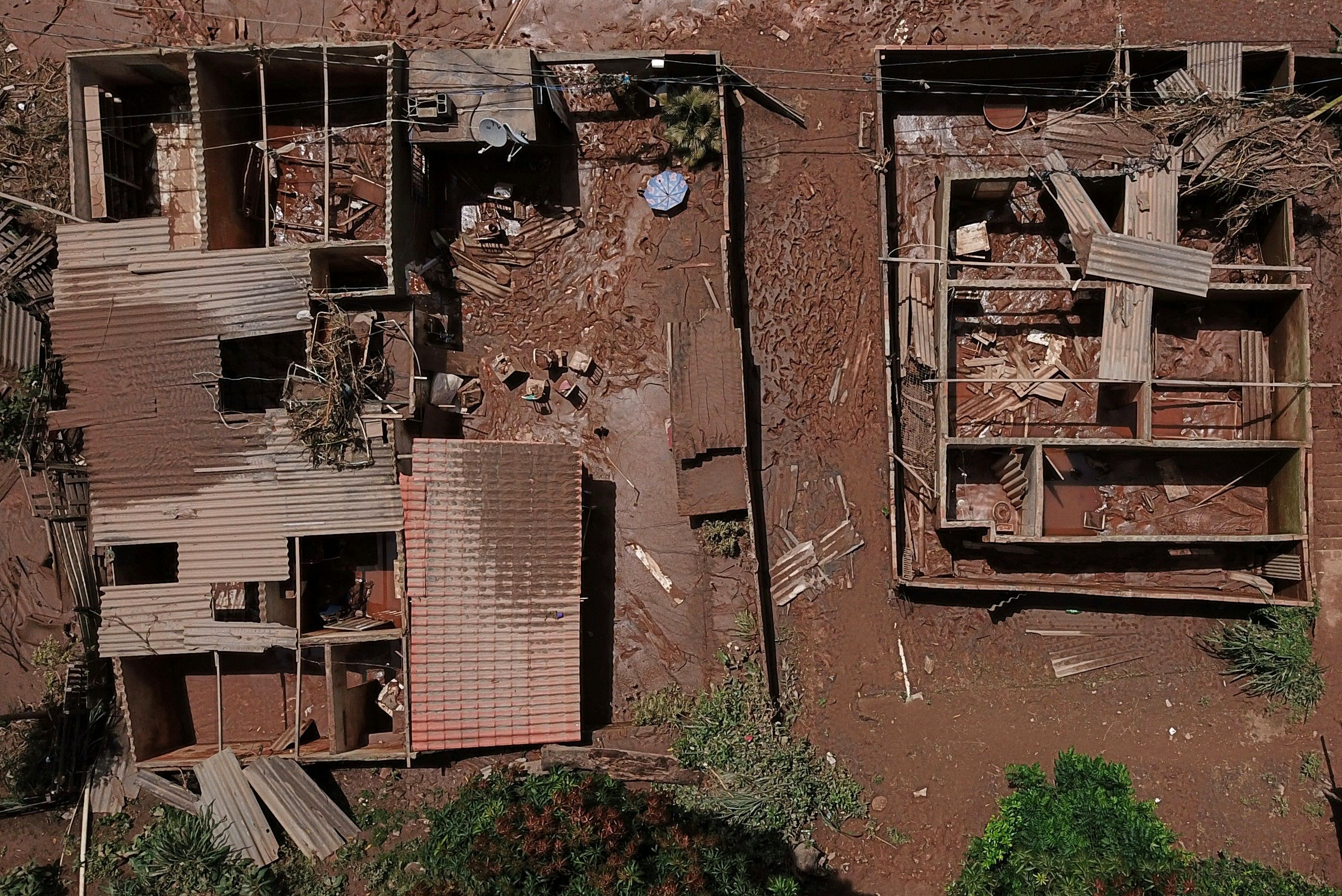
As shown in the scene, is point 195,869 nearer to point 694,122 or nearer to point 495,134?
point 495,134

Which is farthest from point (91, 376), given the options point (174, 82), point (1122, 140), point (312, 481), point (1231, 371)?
point (1231, 371)

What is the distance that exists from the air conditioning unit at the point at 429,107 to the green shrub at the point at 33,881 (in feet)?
46.1

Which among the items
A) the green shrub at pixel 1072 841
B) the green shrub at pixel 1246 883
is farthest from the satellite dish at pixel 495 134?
the green shrub at pixel 1246 883

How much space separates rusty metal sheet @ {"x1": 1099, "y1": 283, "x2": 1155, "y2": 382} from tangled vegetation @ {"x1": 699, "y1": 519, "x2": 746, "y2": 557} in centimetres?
623

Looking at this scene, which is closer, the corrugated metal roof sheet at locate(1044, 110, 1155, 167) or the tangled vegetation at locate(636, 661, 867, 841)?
the tangled vegetation at locate(636, 661, 867, 841)

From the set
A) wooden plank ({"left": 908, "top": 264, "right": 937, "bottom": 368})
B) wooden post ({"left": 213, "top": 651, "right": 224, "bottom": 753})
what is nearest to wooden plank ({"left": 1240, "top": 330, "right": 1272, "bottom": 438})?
wooden plank ({"left": 908, "top": 264, "right": 937, "bottom": 368})

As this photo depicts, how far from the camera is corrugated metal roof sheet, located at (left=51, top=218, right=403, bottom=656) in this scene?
1163 centimetres

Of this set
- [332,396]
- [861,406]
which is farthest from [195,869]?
[861,406]

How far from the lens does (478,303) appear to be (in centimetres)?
1312

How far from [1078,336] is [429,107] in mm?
11453

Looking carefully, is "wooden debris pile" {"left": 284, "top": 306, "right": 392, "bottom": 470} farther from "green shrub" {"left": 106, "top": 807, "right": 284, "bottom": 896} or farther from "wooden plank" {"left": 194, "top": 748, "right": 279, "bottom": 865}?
"green shrub" {"left": 106, "top": 807, "right": 284, "bottom": 896}

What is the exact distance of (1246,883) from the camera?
10664 mm

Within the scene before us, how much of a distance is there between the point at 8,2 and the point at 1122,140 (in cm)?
1934

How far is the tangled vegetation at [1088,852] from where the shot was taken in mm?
10266
